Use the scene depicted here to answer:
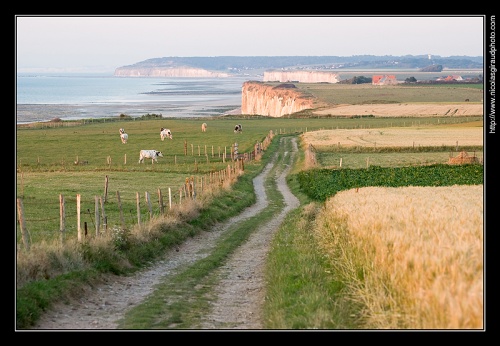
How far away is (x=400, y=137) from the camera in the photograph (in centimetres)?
7562

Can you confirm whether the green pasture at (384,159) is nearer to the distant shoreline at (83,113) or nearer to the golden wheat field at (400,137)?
the golden wheat field at (400,137)

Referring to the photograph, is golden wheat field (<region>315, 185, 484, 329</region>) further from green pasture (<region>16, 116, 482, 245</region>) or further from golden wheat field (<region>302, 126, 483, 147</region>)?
golden wheat field (<region>302, 126, 483, 147</region>)

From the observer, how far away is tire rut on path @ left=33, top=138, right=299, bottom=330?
1258 cm

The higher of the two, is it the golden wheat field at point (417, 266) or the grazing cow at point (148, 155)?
the grazing cow at point (148, 155)

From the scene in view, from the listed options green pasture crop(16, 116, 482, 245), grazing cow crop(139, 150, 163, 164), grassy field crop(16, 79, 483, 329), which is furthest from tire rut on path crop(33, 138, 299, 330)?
grazing cow crop(139, 150, 163, 164)

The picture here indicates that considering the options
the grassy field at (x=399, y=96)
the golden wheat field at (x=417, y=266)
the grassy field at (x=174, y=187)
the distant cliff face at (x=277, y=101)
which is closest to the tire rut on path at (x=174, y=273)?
the grassy field at (x=174, y=187)

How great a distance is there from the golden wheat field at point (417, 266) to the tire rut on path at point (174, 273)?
6.80ft

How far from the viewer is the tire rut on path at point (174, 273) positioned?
495 inches

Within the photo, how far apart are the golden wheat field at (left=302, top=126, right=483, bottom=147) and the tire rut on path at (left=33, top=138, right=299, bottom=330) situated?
4622 centimetres

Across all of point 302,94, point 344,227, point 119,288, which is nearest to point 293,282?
point 344,227

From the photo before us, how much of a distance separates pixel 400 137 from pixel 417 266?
67.6m

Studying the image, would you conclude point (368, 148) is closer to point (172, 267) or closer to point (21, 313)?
Answer: point (172, 267)

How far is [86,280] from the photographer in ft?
49.4
